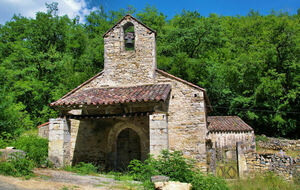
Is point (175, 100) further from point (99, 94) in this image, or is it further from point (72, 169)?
point (72, 169)

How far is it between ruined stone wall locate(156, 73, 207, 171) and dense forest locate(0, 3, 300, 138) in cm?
1293

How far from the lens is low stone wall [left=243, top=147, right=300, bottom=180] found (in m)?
8.09

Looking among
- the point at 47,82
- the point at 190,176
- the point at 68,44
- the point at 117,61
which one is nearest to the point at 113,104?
the point at 117,61

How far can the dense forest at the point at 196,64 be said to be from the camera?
21625mm

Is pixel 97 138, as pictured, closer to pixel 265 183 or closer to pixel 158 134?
pixel 158 134

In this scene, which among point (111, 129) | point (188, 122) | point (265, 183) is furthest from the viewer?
point (111, 129)

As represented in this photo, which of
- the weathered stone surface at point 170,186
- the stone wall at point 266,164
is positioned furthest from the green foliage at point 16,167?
the stone wall at point 266,164

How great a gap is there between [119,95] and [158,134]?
2.45m

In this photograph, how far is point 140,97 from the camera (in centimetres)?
871

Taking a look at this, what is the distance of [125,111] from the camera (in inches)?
364

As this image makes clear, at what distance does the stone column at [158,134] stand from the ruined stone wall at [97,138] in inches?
83.3

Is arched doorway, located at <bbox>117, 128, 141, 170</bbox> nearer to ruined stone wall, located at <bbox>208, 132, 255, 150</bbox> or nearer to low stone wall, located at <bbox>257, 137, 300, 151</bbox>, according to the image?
ruined stone wall, located at <bbox>208, 132, 255, 150</bbox>

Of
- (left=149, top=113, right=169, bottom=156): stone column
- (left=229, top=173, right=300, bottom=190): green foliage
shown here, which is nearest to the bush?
(left=149, top=113, right=169, bottom=156): stone column

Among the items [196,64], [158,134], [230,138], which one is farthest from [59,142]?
[196,64]
